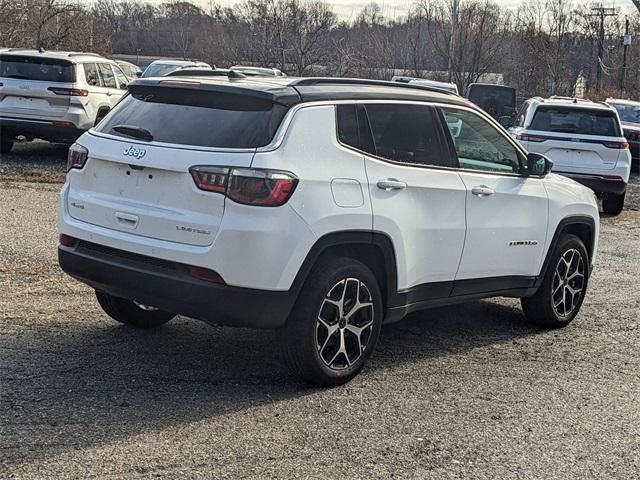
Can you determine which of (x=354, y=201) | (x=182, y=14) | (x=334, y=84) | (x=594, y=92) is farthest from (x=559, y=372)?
(x=182, y=14)

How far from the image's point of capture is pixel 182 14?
71000mm

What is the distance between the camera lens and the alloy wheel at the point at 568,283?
7211 mm

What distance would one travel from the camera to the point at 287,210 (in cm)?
494

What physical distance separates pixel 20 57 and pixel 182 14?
5784 cm

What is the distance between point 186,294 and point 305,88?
1446 millimetres

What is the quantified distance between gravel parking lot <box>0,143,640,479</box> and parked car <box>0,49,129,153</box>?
8.30 m

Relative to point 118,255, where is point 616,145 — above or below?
below

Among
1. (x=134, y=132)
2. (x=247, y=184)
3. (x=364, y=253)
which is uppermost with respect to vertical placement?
(x=134, y=132)

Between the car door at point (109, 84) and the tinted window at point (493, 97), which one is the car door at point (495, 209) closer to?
the car door at point (109, 84)

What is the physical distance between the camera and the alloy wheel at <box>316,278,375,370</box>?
5305 millimetres

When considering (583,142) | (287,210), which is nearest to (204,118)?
(287,210)

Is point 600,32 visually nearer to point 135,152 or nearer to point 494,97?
point 494,97

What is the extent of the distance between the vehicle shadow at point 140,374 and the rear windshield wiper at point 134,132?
4.54 feet

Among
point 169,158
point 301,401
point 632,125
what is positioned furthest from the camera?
point 632,125
